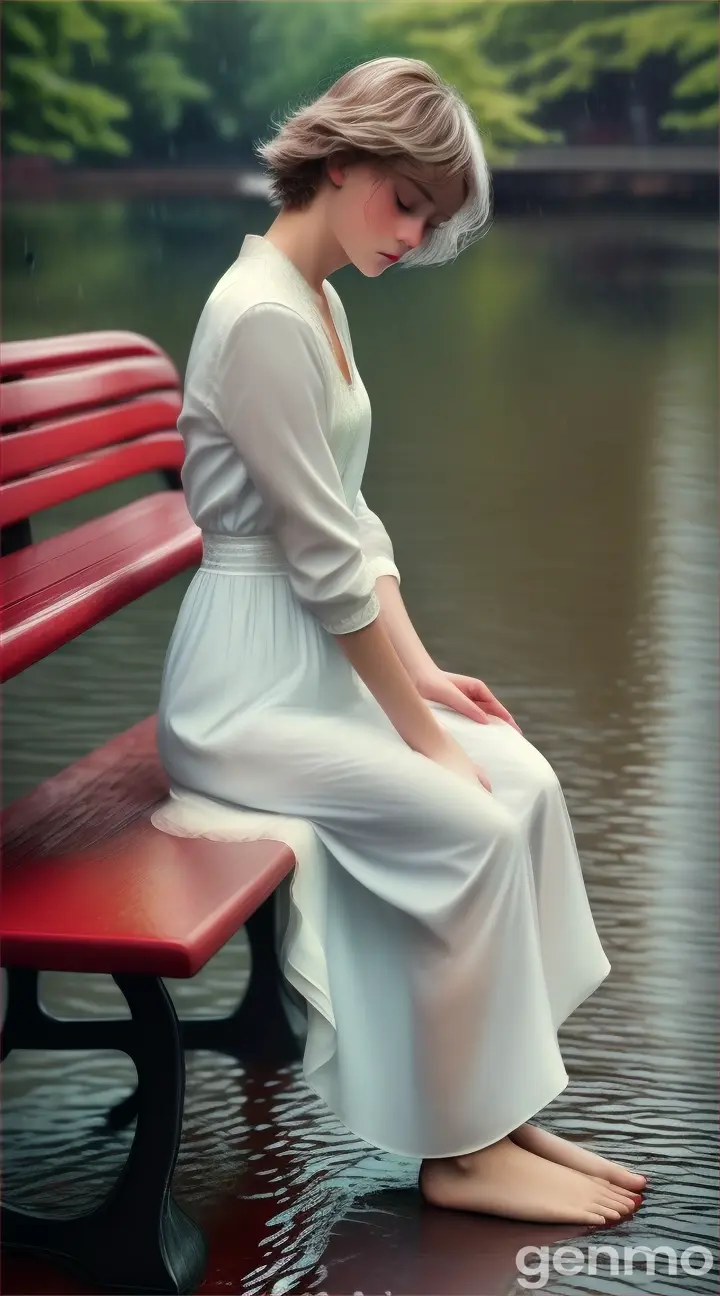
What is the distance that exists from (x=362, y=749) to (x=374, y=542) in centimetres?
38

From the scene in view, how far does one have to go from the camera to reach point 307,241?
6.66ft

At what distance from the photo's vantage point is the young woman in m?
1.90

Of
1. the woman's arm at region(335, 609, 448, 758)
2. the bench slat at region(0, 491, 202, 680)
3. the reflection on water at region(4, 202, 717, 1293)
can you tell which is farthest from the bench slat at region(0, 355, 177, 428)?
the reflection on water at region(4, 202, 717, 1293)

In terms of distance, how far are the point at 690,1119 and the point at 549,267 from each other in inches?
447

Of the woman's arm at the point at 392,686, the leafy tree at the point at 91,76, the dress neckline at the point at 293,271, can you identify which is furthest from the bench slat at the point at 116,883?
the leafy tree at the point at 91,76

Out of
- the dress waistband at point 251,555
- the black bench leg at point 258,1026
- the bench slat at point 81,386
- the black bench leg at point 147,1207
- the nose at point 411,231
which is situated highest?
the nose at point 411,231

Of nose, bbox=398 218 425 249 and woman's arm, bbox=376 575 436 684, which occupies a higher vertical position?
nose, bbox=398 218 425 249

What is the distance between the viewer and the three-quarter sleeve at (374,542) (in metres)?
2.22

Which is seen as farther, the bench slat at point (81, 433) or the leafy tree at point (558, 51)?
the leafy tree at point (558, 51)

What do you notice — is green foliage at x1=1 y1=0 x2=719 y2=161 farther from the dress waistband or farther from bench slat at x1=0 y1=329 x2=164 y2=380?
the dress waistband

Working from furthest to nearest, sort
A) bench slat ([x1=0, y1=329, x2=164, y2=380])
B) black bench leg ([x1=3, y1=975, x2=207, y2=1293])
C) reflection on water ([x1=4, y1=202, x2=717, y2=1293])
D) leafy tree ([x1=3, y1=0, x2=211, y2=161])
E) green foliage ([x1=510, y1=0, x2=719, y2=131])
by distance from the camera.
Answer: green foliage ([x1=510, y1=0, x2=719, y2=131])
leafy tree ([x1=3, y1=0, x2=211, y2=161])
bench slat ([x1=0, y1=329, x2=164, y2=380])
reflection on water ([x1=4, y1=202, x2=717, y2=1293])
black bench leg ([x1=3, y1=975, x2=207, y2=1293])

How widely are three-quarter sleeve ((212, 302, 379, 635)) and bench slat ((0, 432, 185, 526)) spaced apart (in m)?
0.53

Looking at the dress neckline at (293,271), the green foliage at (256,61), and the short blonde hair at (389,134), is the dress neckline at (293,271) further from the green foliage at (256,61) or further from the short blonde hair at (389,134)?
the green foliage at (256,61)

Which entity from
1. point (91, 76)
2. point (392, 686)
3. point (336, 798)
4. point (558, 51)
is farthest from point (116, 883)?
point (558, 51)
